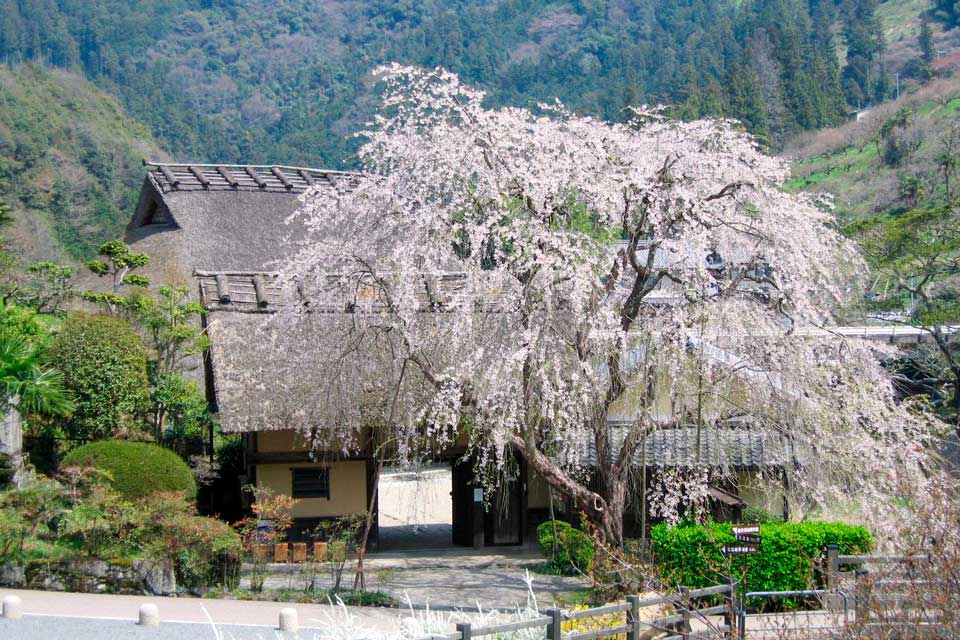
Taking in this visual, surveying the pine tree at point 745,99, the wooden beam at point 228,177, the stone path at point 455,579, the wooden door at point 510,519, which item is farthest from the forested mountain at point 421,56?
the stone path at point 455,579

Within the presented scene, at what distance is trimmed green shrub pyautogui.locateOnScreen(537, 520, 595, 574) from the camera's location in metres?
13.2

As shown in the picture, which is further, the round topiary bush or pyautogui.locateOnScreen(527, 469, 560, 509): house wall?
pyautogui.locateOnScreen(527, 469, 560, 509): house wall

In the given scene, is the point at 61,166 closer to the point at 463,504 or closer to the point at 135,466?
the point at 463,504

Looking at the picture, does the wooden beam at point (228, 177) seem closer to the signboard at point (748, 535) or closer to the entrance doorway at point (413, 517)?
the entrance doorway at point (413, 517)

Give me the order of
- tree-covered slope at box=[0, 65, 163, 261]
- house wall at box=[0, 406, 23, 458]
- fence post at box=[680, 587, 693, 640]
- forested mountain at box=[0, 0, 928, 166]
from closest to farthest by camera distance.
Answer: fence post at box=[680, 587, 693, 640] < house wall at box=[0, 406, 23, 458] < tree-covered slope at box=[0, 65, 163, 261] < forested mountain at box=[0, 0, 928, 166]

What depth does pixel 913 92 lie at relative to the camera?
61.2m

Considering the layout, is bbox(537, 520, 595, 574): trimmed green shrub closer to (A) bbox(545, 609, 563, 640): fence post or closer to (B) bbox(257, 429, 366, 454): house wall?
(B) bbox(257, 429, 366, 454): house wall

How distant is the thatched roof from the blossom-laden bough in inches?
421

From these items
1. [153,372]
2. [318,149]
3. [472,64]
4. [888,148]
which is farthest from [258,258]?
[472,64]

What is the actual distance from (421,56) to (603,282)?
7476cm

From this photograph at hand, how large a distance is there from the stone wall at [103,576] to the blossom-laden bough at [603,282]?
3.78 meters

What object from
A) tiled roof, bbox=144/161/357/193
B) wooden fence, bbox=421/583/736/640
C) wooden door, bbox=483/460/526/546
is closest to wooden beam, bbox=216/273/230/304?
wooden door, bbox=483/460/526/546

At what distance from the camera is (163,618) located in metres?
10.7

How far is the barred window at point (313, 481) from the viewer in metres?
15.6
